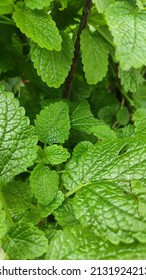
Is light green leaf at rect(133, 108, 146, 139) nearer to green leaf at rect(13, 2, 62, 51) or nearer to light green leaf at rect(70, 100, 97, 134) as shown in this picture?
light green leaf at rect(70, 100, 97, 134)

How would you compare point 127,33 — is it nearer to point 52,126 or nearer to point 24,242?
point 52,126

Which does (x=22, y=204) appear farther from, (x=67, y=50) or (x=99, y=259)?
(x=67, y=50)

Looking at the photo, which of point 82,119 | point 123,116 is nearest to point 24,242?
point 82,119

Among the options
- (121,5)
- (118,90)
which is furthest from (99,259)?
(118,90)

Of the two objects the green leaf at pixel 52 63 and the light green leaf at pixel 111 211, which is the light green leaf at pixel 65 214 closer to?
A: the light green leaf at pixel 111 211

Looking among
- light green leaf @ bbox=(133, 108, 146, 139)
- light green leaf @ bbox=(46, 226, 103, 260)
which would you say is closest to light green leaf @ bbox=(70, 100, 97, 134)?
light green leaf @ bbox=(133, 108, 146, 139)

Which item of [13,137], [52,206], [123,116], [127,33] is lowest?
[123,116]
